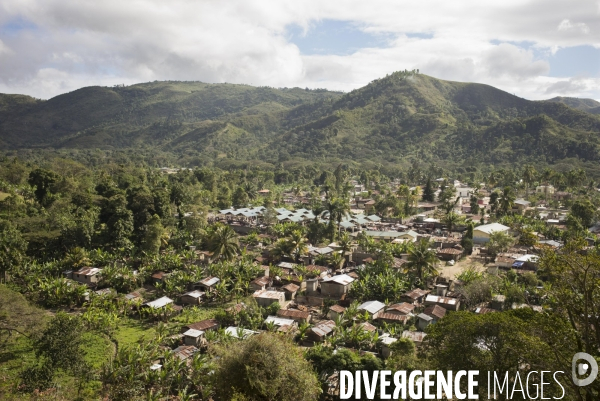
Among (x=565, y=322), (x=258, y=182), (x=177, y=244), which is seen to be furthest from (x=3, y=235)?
(x=258, y=182)

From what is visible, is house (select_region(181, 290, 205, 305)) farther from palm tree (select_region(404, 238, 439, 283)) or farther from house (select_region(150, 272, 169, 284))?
palm tree (select_region(404, 238, 439, 283))

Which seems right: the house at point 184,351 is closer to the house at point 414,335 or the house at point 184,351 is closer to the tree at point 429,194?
the house at point 414,335

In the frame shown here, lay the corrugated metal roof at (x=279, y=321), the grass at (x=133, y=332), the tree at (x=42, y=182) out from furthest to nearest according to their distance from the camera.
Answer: the tree at (x=42, y=182), the corrugated metal roof at (x=279, y=321), the grass at (x=133, y=332)

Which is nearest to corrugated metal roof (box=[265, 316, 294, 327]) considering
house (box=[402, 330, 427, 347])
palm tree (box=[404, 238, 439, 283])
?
house (box=[402, 330, 427, 347])

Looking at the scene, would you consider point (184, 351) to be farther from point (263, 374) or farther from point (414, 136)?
point (414, 136)

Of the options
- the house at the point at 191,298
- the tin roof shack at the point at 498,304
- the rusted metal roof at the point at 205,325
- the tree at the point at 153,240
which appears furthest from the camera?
the tree at the point at 153,240

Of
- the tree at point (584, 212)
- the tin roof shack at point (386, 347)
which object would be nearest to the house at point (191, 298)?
the tin roof shack at point (386, 347)

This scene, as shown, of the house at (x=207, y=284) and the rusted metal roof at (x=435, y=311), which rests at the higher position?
the house at (x=207, y=284)
